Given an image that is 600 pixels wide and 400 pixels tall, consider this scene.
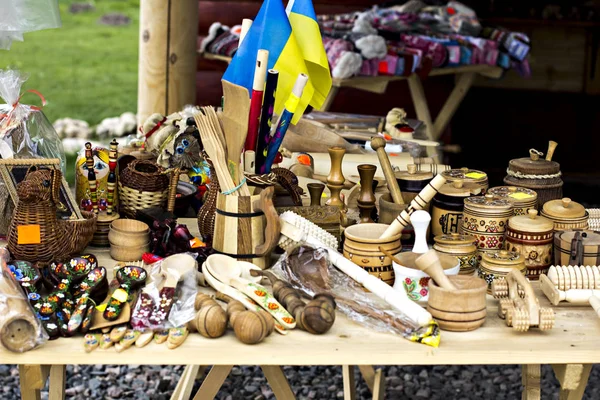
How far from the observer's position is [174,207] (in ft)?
7.14

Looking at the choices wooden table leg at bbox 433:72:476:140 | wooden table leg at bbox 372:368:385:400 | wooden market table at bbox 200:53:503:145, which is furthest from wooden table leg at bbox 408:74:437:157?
wooden table leg at bbox 372:368:385:400

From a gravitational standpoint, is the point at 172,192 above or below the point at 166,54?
below

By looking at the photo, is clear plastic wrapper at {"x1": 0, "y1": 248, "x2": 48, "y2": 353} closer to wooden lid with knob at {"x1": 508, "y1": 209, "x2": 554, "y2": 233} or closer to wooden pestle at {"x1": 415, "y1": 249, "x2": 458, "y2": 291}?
wooden pestle at {"x1": 415, "y1": 249, "x2": 458, "y2": 291}

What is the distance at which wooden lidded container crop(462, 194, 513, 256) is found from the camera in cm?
180

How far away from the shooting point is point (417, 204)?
1727mm

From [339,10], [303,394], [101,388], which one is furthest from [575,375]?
[339,10]

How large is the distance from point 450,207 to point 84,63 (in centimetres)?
744

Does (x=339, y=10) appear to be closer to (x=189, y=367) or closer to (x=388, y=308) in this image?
(x=189, y=367)

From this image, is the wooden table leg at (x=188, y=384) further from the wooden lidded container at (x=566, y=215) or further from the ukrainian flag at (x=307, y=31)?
the wooden lidded container at (x=566, y=215)

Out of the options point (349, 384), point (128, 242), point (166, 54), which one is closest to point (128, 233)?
point (128, 242)

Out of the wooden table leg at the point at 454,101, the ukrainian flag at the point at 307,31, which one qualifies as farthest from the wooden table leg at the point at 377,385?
the wooden table leg at the point at 454,101

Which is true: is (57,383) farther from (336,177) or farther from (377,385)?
(377,385)

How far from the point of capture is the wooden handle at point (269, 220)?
68.4 inches

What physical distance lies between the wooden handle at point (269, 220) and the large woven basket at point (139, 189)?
1.35 ft
